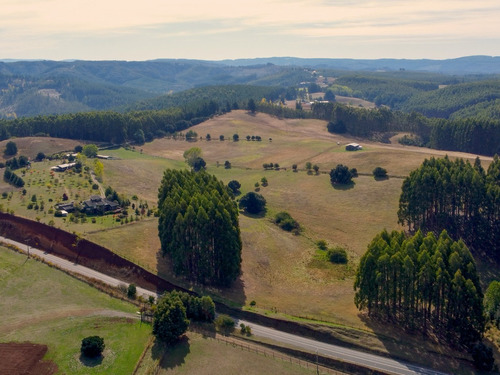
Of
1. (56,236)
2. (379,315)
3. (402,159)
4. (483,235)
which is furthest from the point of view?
(402,159)

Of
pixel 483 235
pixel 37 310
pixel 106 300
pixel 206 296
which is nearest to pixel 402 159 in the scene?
pixel 483 235

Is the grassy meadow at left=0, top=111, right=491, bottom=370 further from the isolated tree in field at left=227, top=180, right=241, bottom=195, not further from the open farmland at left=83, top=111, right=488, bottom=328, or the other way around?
the isolated tree in field at left=227, top=180, right=241, bottom=195

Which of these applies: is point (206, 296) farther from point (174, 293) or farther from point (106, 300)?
point (106, 300)

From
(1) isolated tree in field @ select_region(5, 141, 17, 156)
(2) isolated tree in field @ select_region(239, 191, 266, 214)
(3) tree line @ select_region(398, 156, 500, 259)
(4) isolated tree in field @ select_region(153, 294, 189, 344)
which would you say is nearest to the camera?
(4) isolated tree in field @ select_region(153, 294, 189, 344)

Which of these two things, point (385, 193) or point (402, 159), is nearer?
point (385, 193)

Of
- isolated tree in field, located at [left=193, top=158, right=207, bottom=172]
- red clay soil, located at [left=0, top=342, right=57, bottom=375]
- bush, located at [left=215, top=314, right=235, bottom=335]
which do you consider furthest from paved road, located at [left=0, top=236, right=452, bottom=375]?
isolated tree in field, located at [left=193, top=158, right=207, bottom=172]

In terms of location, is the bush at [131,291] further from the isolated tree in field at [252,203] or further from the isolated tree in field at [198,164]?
the isolated tree in field at [198,164]
